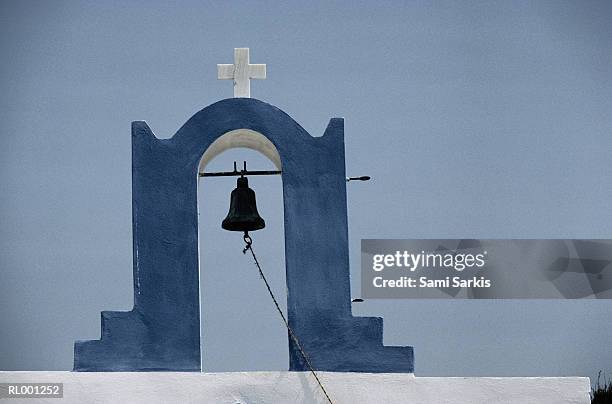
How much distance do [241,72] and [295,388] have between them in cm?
254

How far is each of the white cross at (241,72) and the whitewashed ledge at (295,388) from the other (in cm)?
228

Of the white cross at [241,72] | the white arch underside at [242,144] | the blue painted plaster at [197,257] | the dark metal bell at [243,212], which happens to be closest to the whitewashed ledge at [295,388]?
the blue painted plaster at [197,257]

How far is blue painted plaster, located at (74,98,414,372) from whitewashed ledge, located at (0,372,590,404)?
0.32 feet

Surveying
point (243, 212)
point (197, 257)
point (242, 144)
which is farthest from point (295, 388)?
point (242, 144)

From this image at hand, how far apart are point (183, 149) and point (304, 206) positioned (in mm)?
1033

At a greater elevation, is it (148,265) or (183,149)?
(183,149)

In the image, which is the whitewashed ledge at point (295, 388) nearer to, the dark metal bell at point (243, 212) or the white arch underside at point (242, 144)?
the dark metal bell at point (243, 212)

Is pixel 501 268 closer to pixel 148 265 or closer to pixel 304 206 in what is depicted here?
pixel 304 206

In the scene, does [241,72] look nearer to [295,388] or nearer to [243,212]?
[243,212]

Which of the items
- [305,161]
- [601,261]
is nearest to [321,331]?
[305,161]

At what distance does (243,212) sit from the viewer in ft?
38.7

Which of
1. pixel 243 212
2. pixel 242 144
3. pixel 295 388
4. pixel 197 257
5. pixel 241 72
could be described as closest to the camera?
pixel 295 388

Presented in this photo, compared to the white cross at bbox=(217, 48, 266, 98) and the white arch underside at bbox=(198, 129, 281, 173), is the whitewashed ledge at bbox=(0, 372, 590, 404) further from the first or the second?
the white cross at bbox=(217, 48, 266, 98)

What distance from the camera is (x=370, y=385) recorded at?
10922 millimetres
